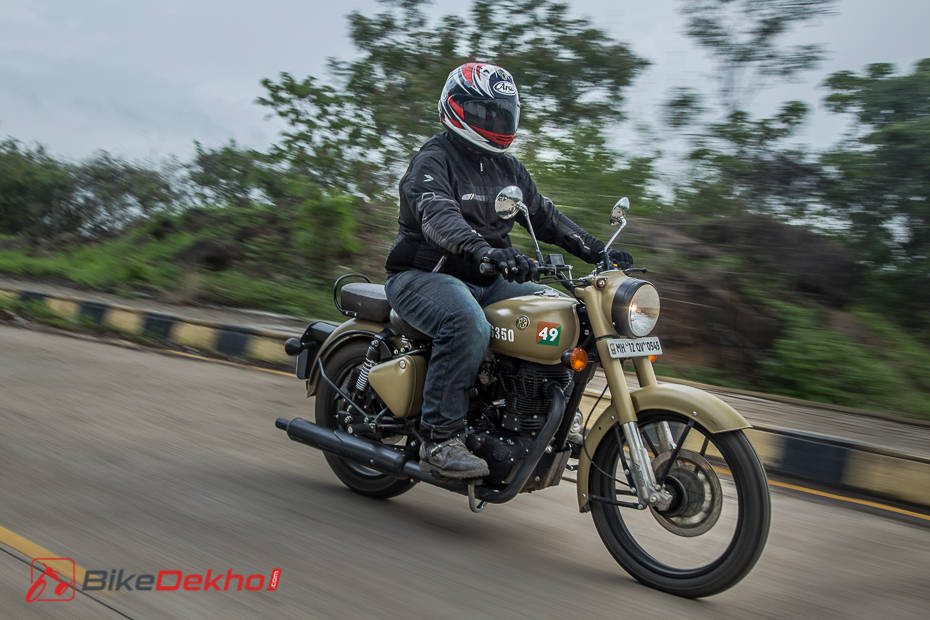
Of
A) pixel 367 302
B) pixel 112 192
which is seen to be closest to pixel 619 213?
pixel 367 302

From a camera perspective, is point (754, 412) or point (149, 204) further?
point (149, 204)

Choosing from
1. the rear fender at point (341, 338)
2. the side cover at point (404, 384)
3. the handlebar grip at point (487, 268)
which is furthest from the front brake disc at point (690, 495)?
the rear fender at point (341, 338)

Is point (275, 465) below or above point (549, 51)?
below

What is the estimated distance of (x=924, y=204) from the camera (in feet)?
26.0

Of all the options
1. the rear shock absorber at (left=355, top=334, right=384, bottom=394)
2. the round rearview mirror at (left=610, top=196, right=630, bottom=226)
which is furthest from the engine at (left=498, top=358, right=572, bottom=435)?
the rear shock absorber at (left=355, top=334, right=384, bottom=394)

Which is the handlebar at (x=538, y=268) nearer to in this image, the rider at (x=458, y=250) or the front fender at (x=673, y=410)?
the rider at (x=458, y=250)

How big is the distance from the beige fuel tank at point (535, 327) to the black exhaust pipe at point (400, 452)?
189 mm

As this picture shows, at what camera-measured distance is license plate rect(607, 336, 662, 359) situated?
3.46 meters

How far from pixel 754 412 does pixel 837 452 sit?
1.01 m

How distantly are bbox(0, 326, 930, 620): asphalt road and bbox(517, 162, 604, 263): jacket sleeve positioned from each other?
1.31m

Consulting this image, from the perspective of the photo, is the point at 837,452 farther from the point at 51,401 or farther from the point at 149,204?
the point at 149,204

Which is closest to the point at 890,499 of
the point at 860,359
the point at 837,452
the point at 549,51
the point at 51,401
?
the point at 837,452

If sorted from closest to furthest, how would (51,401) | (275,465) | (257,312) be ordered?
(275,465) → (51,401) → (257,312)

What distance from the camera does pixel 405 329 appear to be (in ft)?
13.7
